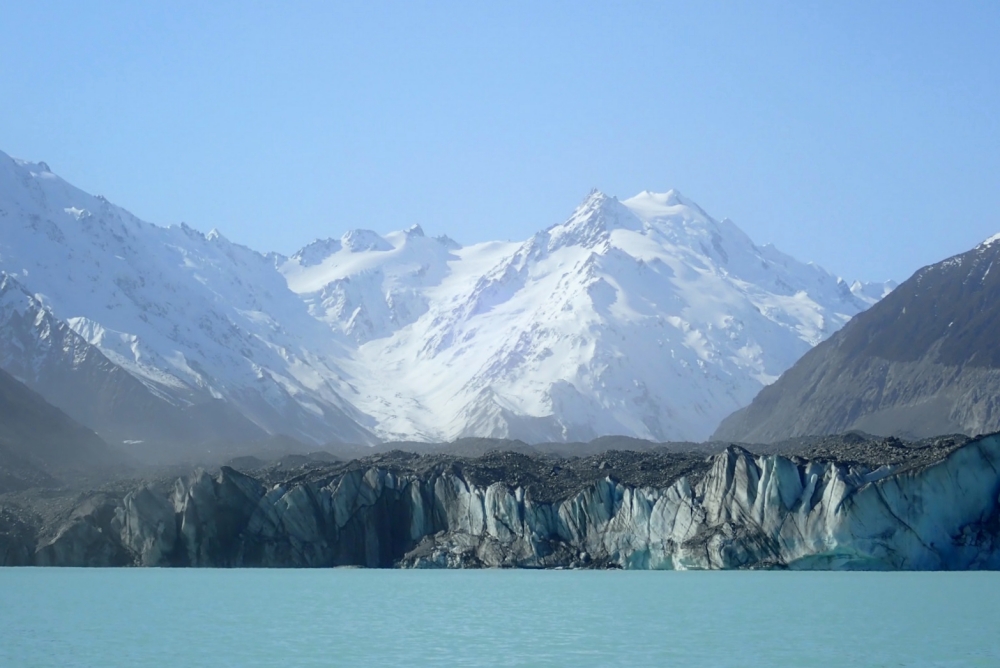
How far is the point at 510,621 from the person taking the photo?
197 ft

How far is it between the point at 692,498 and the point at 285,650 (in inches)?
2119

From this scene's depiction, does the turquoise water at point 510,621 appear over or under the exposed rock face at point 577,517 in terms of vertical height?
under

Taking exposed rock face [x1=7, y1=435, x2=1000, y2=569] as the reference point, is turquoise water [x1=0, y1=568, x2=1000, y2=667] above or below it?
below

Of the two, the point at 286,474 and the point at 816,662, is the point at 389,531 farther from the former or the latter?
the point at 816,662

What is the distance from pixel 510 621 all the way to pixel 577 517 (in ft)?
154

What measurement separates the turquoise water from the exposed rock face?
4244 mm

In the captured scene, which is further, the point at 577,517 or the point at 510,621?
the point at 577,517

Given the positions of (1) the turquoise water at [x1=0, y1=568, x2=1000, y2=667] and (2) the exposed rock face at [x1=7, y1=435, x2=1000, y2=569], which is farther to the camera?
(2) the exposed rock face at [x1=7, y1=435, x2=1000, y2=569]

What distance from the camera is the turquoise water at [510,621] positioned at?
48.5 m

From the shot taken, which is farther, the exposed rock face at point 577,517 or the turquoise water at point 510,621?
the exposed rock face at point 577,517

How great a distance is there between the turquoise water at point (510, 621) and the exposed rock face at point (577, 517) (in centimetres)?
424

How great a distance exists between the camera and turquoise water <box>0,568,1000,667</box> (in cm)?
4853

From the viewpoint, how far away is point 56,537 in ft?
362

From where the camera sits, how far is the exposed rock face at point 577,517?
90.0m
